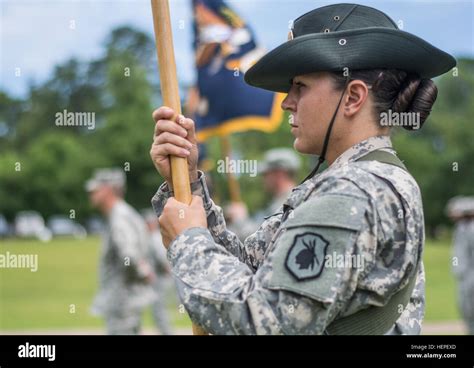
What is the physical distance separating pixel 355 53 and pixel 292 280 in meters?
0.70

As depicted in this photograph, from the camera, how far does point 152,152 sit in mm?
2512

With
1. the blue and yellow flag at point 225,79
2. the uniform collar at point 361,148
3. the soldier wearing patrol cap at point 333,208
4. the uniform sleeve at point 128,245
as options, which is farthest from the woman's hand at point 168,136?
the blue and yellow flag at point 225,79

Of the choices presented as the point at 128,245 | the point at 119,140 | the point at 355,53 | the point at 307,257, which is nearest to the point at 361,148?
the point at 355,53

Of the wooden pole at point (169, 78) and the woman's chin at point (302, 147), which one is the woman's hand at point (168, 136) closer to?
the wooden pole at point (169, 78)

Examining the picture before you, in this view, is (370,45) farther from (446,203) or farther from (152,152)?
(446,203)

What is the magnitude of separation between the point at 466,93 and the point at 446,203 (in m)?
19.3

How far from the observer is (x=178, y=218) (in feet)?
7.75

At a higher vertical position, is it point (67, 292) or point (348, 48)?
point (348, 48)

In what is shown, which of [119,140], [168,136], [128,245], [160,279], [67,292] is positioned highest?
[168,136]

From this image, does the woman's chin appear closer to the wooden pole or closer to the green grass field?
the wooden pole

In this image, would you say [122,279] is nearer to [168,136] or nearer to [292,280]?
[168,136]

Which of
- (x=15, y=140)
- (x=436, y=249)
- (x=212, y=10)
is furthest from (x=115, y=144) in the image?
(x=212, y=10)

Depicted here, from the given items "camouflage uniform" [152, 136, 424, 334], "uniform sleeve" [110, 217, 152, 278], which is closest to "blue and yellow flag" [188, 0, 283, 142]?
"uniform sleeve" [110, 217, 152, 278]
